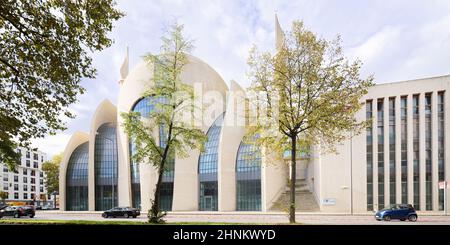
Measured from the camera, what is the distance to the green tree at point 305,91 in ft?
60.6

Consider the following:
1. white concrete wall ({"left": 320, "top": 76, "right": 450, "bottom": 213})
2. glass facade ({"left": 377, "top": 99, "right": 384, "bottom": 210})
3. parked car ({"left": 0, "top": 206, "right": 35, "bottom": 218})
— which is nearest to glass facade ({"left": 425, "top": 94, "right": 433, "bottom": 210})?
white concrete wall ({"left": 320, "top": 76, "right": 450, "bottom": 213})

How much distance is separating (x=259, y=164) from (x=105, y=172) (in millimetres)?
27409

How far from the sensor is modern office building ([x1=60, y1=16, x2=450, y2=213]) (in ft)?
118

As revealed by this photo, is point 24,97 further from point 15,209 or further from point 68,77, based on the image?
point 15,209

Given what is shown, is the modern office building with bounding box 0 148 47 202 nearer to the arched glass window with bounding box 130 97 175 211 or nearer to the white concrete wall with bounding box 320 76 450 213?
the arched glass window with bounding box 130 97 175 211

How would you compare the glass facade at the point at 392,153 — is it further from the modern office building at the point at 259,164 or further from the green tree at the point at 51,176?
the green tree at the point at 51,176

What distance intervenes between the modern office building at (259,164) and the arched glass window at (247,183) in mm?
140

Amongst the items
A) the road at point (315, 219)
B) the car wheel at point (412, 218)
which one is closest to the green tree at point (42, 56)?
the road at point (315, 219)

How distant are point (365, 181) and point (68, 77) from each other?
112ft

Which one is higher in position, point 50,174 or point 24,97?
point 24,97
